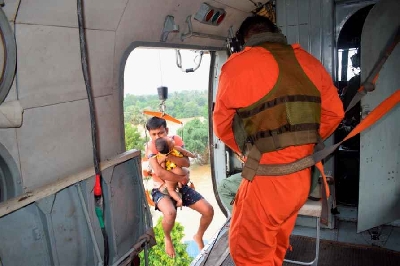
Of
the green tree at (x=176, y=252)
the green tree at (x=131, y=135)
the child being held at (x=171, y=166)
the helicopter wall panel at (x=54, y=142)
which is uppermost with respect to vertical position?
the helicopter wall panel at (x=54, y=142)

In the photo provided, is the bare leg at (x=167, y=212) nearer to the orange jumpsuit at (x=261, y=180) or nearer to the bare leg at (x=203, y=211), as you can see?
the bare leg at (x=203, y=211)

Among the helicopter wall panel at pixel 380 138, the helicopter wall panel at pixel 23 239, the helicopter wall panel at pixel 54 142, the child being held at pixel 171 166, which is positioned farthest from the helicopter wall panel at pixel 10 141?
the helicopter wall panel at pixel 380 138

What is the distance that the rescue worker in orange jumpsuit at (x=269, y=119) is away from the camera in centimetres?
212

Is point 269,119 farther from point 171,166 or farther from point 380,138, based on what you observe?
point 171,166

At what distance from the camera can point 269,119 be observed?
85.1 inches

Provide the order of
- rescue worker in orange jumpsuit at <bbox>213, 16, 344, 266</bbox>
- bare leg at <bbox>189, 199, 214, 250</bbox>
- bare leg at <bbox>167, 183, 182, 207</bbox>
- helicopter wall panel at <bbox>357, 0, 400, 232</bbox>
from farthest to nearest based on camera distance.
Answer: bare leg at <bbox>189, 199, 214, 250</bbox>, bare leg at <bbox>167, 183, 182, 207</bbox>, helicopter wall panel at <bbox>357, 0, 400, 232</bbox>, rescue worker in orange jumpsuit at <bbox>213, 16, 344, 266</bbox>

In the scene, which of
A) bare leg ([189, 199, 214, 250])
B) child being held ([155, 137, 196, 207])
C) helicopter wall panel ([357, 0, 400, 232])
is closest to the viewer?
helicopter wall panel ([357, 0, 400, 232])

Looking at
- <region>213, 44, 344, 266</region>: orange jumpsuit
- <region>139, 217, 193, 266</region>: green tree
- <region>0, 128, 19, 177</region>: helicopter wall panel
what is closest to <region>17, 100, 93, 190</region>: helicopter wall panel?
<region>0, 128, 19, 177</region>: helicopter wall panel

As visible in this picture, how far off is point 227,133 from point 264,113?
19.6 inches

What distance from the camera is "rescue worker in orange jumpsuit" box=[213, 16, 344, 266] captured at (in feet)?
6.97

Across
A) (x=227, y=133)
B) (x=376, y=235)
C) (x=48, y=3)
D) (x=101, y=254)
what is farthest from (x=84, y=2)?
(x=376, y=235)

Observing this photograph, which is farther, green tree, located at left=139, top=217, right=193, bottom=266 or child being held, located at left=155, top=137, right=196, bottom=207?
green tree, located at left=139, top=217, right=193, bottom=266

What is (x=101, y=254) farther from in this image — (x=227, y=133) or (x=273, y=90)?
(x=273, y=90)

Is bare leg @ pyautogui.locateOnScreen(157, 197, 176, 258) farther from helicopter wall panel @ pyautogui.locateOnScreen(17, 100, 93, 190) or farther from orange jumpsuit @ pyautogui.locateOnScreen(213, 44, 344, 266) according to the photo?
helicopter wall panel @ pyautogui.locateOnScreen(17, 100, 93, 190)
